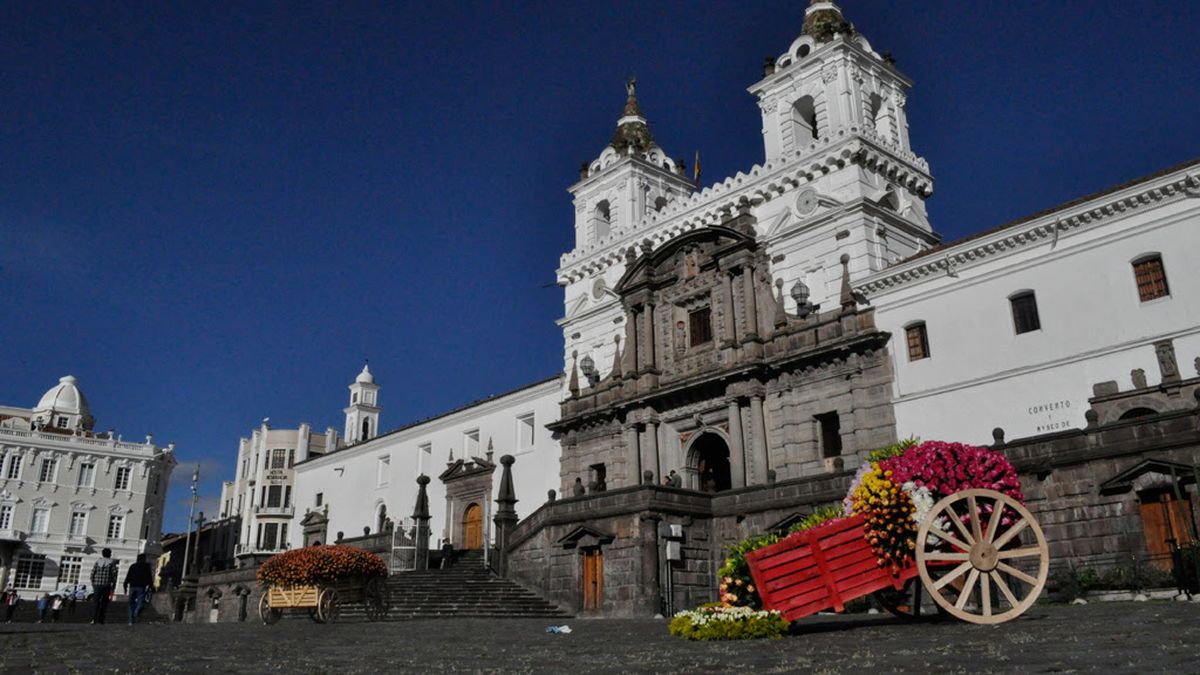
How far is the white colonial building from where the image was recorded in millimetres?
60719

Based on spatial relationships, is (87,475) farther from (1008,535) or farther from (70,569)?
(1008,535)

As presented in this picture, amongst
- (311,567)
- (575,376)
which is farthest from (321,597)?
(575,376)

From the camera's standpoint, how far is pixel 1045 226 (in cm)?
2431

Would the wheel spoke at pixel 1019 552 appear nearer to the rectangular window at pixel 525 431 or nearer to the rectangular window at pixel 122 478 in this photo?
the rectangular window at pixel 525 431

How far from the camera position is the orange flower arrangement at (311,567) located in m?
20.3

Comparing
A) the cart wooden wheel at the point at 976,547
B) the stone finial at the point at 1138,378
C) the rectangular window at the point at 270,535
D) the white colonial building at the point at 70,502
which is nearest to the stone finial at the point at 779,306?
the stone finial at the point at 1138,378

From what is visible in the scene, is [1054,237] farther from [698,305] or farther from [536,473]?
[536,473]

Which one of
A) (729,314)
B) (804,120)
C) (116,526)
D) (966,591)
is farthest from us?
(116,526)

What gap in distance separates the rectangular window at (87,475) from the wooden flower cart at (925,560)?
65894 millimetres

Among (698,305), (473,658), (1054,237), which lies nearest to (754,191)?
(698,305)

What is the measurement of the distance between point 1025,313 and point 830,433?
674cm

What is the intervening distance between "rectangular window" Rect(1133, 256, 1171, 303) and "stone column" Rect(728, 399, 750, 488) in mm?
12231

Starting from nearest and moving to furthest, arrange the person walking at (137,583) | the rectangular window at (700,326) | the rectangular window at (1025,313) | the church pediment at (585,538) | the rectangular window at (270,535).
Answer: the person walking at (137,583)
the rectangular window at (1025,313)
the church pediment at (585,538)
the rectangular window at (700,326)
the rectangular window at (270,535)

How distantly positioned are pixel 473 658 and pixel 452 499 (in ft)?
115
